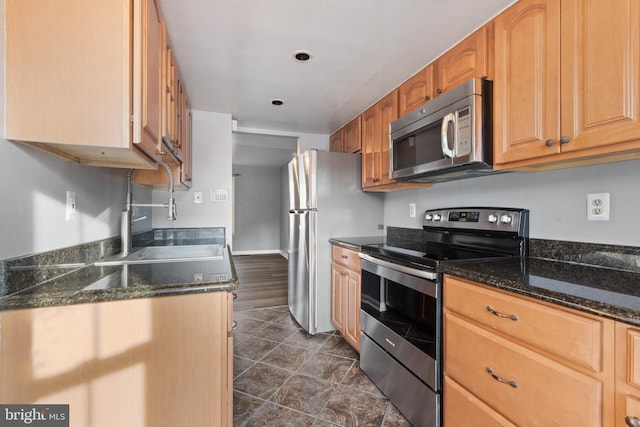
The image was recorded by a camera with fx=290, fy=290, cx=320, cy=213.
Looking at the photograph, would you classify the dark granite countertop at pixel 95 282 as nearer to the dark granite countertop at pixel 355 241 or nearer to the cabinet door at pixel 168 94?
the cabinet door at pixel 168 94

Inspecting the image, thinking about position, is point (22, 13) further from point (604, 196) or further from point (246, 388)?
point (604, 196)

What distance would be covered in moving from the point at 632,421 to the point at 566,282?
1.34 feet

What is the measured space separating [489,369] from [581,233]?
796mm

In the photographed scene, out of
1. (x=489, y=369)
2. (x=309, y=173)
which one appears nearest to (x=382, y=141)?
(x=309, y=173)

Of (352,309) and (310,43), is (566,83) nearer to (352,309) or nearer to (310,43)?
(310,43)

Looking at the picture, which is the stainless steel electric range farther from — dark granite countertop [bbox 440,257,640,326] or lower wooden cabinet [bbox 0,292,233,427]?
lower wooden cabinet [bbox 0,292,233,427]

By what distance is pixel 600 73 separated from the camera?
1.05 metres

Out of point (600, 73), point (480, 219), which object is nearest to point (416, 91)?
point (480, 219)

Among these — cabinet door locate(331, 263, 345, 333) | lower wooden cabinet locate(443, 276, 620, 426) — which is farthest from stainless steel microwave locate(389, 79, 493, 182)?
cabinet door locate(331, 263, 345, 333)

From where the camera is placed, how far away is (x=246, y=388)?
6.14 feet

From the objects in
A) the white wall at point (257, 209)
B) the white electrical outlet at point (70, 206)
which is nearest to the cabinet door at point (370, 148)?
the white electrical outlet at point (70, 206)

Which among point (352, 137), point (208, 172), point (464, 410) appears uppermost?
point (352, 137)

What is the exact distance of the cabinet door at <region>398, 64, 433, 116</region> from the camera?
1.90 m

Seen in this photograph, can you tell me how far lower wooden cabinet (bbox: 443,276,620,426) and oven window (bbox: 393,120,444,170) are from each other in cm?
80
